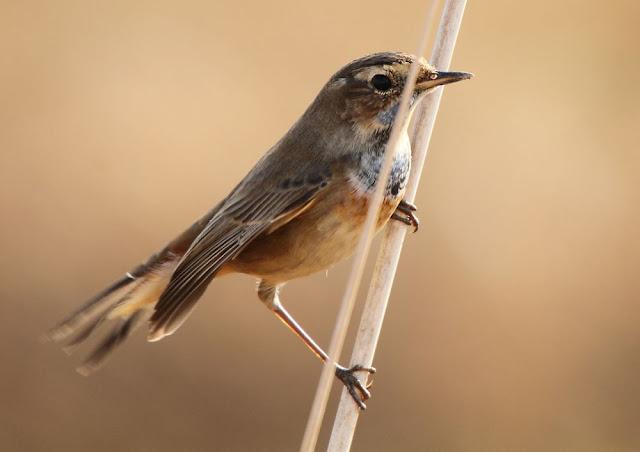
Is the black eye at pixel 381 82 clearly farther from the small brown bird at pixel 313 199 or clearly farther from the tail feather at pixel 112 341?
the tail feather at pixel 112 341

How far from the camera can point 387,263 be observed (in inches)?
162

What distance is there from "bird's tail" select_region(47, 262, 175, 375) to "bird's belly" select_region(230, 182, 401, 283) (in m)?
0.59

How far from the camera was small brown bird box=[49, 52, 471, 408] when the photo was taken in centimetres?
442

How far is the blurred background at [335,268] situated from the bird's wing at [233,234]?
2.76 m

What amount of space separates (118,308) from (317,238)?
126 centimetres

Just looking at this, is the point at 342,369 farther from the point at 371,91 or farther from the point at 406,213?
the point at 371,91

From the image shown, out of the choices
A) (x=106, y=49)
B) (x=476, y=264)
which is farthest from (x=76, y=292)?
(x=476, y=264)

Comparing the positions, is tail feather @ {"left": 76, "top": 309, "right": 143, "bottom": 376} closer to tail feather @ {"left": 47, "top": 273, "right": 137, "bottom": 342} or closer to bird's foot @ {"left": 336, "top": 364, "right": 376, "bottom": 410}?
tail feather @ {"left": 47, "top": 273, "right": 137, "bottom": 342}

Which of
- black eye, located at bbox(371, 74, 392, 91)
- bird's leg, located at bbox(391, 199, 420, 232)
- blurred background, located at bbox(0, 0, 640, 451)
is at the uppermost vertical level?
blurred background, located at bbox(0, 0, 640, 451)

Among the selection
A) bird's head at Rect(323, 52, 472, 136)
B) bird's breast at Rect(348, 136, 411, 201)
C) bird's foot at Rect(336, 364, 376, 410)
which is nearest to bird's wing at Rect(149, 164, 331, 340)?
bird's breast at Rect(348, 136, 411, 201)

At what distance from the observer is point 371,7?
9227 millimetres

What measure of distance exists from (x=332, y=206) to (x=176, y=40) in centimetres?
488

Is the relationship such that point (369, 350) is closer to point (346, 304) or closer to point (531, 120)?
point (346, 304)

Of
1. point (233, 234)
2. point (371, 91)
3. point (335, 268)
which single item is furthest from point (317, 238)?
point (335, 268)
